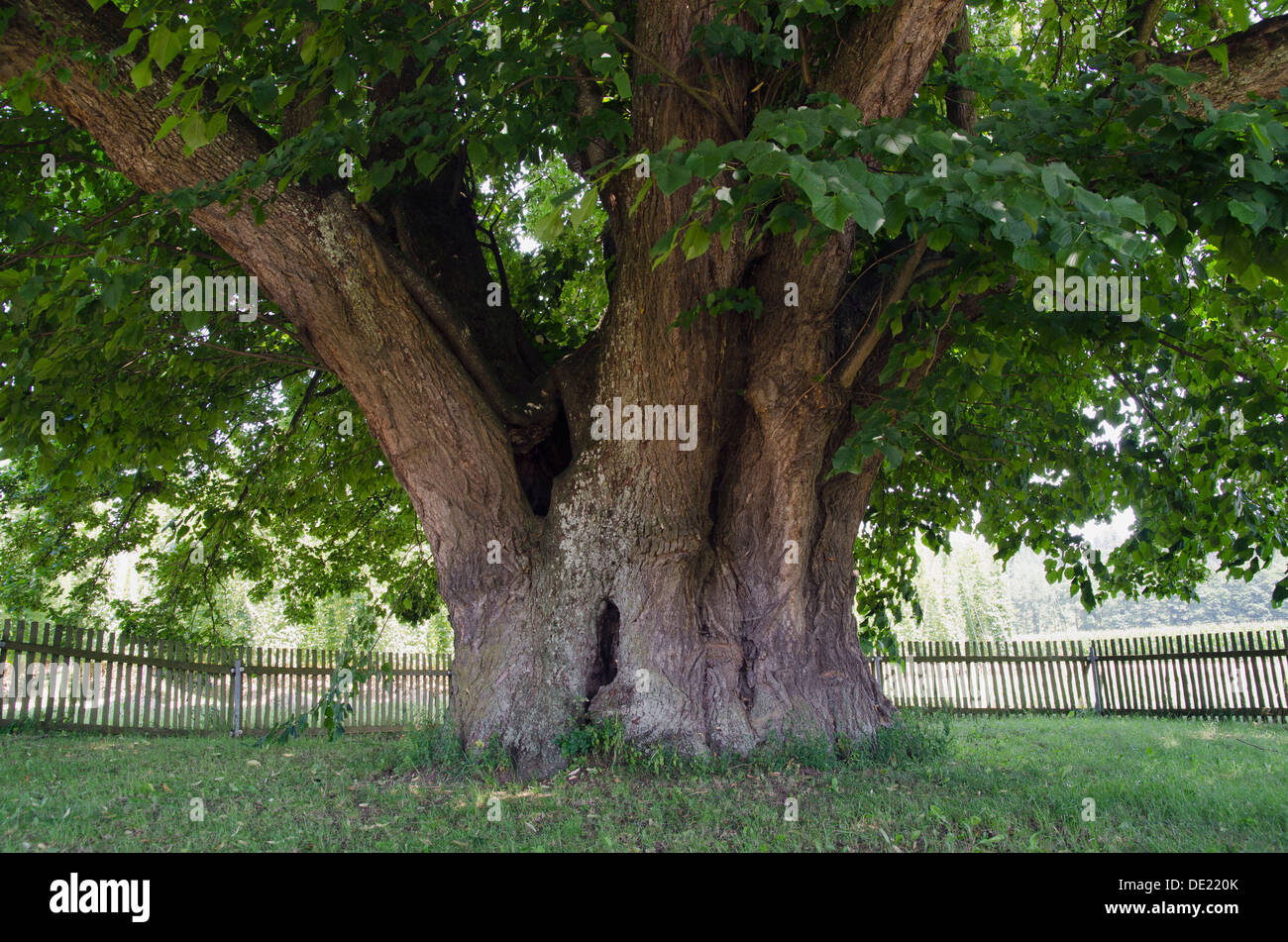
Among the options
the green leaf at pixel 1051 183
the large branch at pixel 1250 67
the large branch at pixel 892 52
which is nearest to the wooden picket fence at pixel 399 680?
the large branch at pixel 1250 67

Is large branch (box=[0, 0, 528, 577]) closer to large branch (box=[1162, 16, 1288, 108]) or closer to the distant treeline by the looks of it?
large branch (box=[1162, 16, 1288, 108])

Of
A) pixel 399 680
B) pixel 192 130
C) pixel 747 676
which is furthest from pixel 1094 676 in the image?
pixel 192 130

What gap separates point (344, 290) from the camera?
18.2 ft

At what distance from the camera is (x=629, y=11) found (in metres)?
6.73

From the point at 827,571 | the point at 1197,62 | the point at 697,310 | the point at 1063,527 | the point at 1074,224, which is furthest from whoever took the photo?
the point at 1063,527

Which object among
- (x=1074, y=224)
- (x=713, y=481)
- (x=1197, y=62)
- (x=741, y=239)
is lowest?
(x=713, y=481)

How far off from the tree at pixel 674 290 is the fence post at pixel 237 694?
17.6ft

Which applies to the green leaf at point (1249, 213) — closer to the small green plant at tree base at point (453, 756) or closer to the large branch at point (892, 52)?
the large branch at point (892, 52)

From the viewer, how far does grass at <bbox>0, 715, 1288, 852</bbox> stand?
3969mm

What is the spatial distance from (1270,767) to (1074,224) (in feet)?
20.9

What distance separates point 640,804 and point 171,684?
9.13 m

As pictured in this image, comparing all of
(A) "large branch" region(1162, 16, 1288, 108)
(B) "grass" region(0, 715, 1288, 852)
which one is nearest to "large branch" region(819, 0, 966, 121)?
(A) "large branch" region(1162, 16, 1288, 108)
